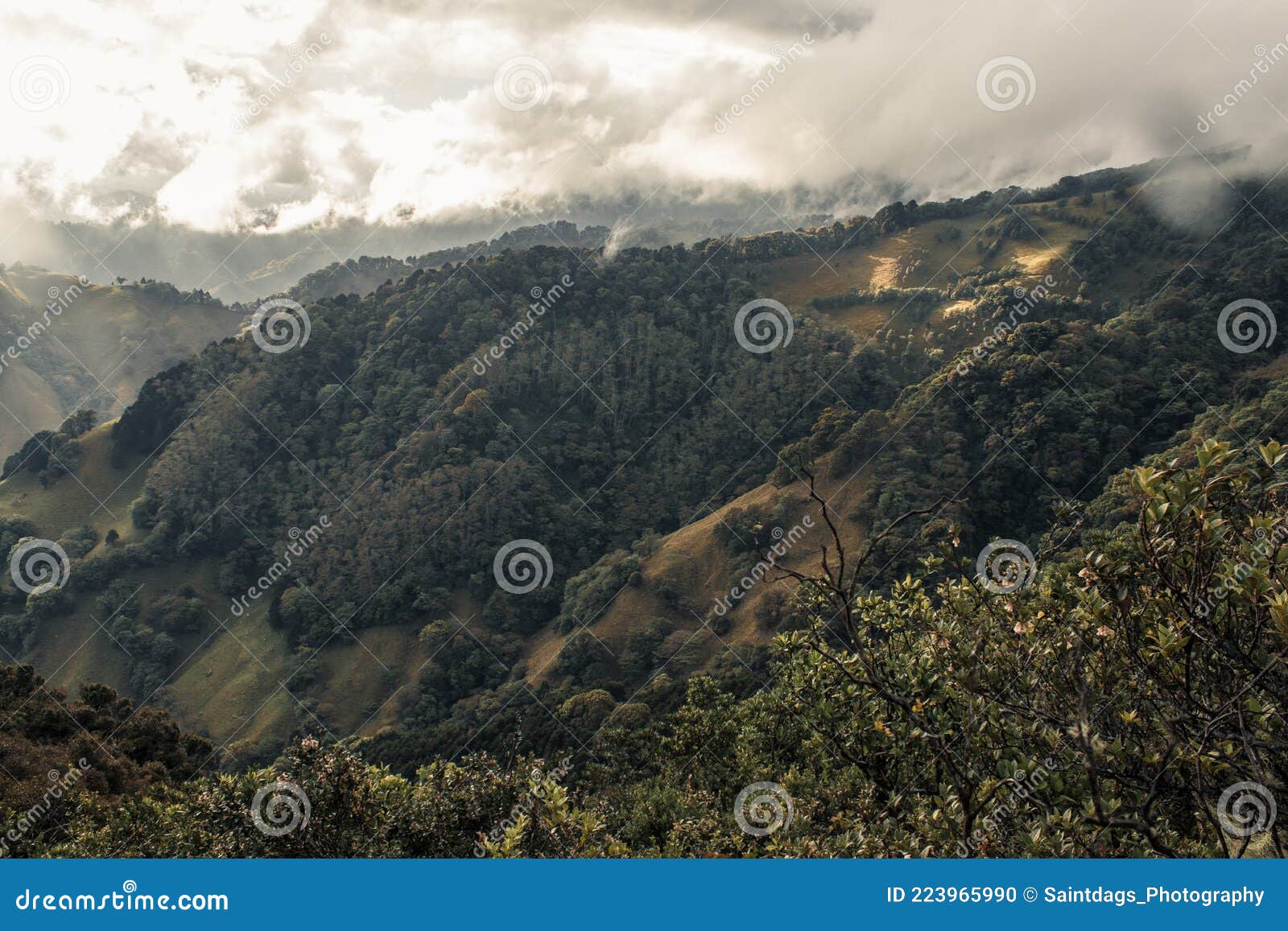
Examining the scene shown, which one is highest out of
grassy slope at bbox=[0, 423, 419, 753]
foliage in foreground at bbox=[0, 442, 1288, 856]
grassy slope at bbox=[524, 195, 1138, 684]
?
grassy slope at bbox=[524, 195, 1138, 684]

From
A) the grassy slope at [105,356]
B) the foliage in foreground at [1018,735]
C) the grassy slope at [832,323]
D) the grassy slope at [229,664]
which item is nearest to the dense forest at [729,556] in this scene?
the foliage in foreground at [1018,735]

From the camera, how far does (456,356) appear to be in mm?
111125

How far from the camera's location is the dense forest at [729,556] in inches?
264

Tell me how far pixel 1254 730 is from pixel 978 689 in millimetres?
2487

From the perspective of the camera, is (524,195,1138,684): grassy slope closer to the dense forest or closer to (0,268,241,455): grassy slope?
the dense forest

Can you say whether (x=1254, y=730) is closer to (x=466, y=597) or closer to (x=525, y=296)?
(x=466, y=597)

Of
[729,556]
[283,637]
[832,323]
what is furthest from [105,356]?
[729,556]

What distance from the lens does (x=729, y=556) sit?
77125 mm

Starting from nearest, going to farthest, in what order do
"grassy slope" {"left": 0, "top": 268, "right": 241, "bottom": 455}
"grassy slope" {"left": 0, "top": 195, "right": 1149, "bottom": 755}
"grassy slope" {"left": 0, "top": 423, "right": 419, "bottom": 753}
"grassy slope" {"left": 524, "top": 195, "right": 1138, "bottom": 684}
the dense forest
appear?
1. the dense forest
2. "grassy slope" {"left": 524, "top": 195, "right": 1138, "bottom": 684}
3. "grassy slope" {"left": 0, "top": 195, "right": 1149, "bottom": 755}
4. "grassy slope" {"left": 0, "top": 423, "right": 419, "bottom": 753}
5. "grassy slope" {"left": 0, "top": 268, "right": 241, "bottom": 455}

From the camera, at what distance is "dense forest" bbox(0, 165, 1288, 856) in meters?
6.71

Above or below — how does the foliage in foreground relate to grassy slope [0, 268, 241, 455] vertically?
above

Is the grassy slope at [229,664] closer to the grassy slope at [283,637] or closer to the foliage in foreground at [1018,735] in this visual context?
the grassy slope at [283,637]

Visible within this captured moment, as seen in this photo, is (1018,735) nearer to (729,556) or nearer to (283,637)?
(729,556)

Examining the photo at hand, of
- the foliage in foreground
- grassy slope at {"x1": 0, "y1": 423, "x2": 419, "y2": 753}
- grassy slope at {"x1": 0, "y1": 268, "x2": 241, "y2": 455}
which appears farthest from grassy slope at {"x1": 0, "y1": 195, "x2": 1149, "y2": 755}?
grassy slope at {"x1": 0, "y1": 268, "x2": 241, "y2": 455}
